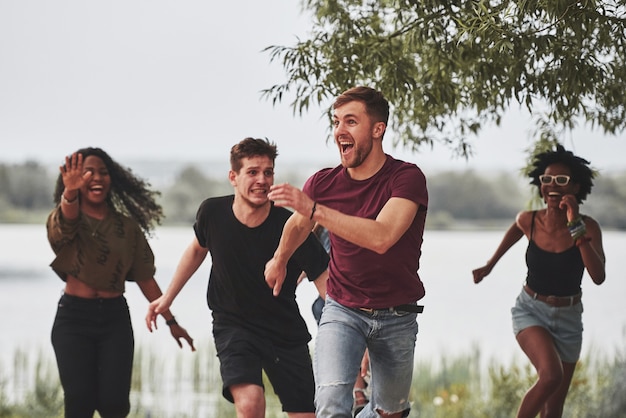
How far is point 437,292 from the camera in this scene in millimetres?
18641

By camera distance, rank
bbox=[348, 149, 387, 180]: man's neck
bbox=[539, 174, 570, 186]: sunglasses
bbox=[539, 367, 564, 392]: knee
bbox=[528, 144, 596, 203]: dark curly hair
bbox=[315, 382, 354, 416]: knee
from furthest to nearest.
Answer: bbox=[528, 144, 596, 203]: dark curly hair → bbox=[539, 174, 570, 186]: sunglasses → bbox=[539, 367, 564, 392]: knee → bbox=[348, 149, 387, 180]: man's neck → bbox=[315, 382, 354, 416]: knee

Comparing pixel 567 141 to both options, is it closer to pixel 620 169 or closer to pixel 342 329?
pixel 342 329

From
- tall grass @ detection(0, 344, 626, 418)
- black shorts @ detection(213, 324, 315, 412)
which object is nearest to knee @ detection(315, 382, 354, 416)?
black shorts @ detection(213, 324, 315, 412)

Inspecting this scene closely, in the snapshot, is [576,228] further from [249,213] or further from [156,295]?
[156,295]

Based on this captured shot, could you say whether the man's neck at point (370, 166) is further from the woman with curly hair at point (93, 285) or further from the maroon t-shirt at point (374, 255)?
the woman with curly hair at point (93, 285)

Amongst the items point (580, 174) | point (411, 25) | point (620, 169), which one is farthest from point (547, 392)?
point (620, 169)

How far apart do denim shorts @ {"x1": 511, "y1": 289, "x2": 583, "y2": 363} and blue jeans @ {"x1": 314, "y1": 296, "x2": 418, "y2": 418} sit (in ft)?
7.71

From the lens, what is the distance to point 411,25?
8.05 metres

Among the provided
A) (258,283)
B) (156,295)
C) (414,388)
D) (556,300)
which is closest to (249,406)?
(258,283)

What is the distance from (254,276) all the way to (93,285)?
1.19m

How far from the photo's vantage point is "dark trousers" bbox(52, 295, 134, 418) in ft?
22.7

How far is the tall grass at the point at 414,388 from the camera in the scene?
11.3m

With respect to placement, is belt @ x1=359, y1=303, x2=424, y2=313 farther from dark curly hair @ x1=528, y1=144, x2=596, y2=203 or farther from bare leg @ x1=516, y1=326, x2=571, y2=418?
dark curly hair @ x1=528, y1=144, x2=596, y2=203

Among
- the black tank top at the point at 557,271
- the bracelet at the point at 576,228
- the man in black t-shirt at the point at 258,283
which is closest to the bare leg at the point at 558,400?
the black tank top at the point at 557,271
